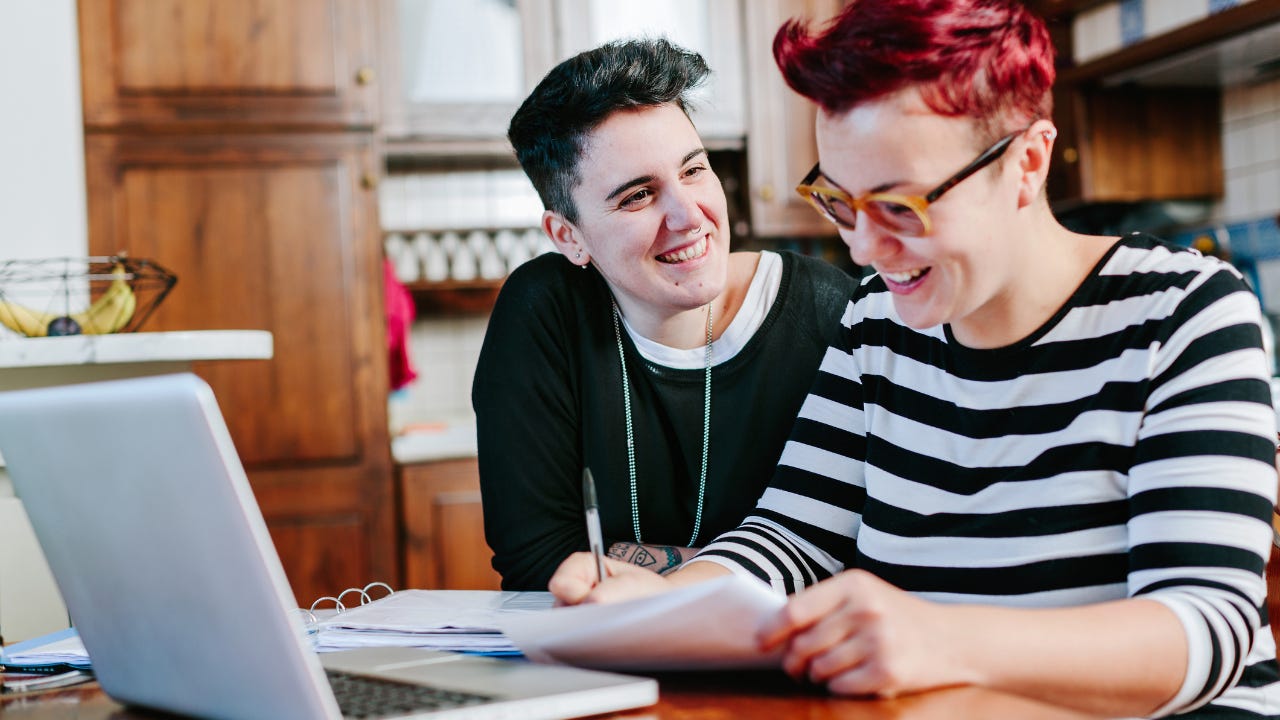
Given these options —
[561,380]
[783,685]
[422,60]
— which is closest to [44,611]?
[561,380]

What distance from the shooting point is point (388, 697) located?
68cm

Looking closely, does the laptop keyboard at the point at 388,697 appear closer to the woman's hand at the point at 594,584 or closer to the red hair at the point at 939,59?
the woman's hand at the point at 594,584

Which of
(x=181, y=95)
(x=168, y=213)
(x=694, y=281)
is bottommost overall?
(x=694, y=281)

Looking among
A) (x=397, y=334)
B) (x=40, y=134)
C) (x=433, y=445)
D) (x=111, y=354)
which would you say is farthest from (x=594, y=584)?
(x=40, y=134)

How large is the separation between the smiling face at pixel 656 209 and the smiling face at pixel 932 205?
0.55 m

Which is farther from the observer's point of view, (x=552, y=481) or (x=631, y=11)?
(x=631, y=11)

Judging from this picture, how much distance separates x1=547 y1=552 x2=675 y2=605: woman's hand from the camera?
2.82ft

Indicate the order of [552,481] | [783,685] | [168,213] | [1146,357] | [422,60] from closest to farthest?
[783,685], [1146,357], [552,481], [168,213], [422,60]

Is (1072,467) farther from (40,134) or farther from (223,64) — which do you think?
(40,134)

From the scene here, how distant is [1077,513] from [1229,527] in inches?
5.3

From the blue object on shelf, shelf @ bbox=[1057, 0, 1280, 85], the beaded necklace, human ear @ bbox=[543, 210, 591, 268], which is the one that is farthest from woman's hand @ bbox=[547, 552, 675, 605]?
the blue object on shelf

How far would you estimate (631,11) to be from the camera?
11.5 ft

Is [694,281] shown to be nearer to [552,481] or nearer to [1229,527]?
[552,481]

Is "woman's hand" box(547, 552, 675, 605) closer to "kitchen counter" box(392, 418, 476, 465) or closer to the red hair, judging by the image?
the red hair
